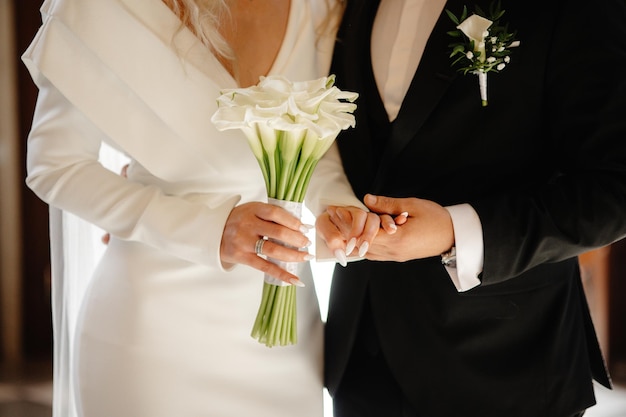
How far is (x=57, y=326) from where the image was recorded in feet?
7.66

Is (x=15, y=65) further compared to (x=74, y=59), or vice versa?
(x=15, y=65)

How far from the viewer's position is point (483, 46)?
1688 millimetres

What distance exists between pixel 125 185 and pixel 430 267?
0.90 m

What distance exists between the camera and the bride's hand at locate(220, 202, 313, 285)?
1.61 metres

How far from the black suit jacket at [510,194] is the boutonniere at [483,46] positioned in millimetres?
40

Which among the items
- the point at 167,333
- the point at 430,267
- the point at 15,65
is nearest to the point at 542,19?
the point at 430,267

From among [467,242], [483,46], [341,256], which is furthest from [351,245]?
[483,46]

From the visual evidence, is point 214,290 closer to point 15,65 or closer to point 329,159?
point 329,159

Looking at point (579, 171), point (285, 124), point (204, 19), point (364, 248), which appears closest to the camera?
point (285, 124)

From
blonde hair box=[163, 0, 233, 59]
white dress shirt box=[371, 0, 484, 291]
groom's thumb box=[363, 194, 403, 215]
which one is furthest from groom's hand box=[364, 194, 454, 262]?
blonde hair box=[163, 0, 233, 59]

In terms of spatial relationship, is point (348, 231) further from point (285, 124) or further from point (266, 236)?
point (285, 124)

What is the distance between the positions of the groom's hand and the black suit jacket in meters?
0.11

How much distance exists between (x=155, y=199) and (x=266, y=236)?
41 cm

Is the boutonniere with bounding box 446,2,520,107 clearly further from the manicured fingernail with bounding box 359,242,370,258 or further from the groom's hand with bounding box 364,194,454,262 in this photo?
the manicured fingernail with bounding box 359,242,370,258
